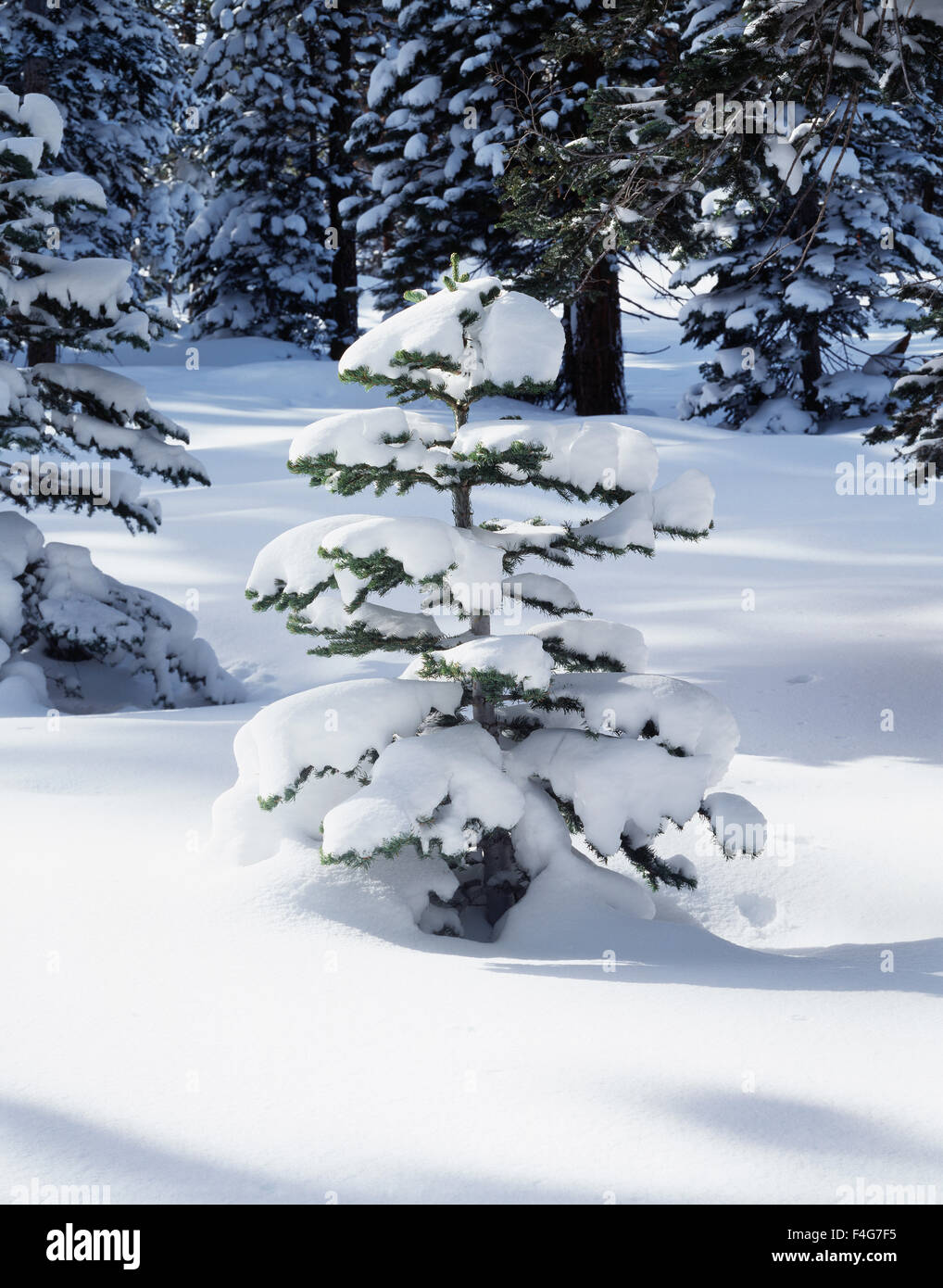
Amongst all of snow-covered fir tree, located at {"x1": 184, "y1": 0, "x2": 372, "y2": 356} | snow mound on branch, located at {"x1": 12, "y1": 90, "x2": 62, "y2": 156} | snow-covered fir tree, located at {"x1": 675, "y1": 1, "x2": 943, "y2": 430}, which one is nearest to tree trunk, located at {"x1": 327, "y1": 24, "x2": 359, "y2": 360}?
snow-covered fir tree, located at {"x1": 184, "y1": 0, "x2": 372, "y2": 356}

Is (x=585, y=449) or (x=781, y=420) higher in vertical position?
(x=781, y=420)

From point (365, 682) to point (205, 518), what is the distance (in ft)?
25.2

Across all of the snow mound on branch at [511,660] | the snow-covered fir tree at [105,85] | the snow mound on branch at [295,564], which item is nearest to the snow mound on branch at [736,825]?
the snow mound on branch at [511,660]

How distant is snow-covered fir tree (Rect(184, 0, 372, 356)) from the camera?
846 inches

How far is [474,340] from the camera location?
13.1 ft

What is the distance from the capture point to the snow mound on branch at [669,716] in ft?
13.7

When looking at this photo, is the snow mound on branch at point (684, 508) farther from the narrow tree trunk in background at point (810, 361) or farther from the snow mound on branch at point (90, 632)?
the narrow tree trunk in background at point (810, 361)

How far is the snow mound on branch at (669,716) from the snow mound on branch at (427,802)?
1.47 ft

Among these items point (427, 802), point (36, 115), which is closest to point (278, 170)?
point (36, 115)

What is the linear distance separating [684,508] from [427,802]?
1269 mm

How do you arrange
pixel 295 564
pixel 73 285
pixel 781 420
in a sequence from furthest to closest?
pixel 781 420 → pixel 73 285 → pixel 295 564

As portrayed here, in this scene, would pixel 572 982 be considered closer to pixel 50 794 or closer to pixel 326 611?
pixel 326 611

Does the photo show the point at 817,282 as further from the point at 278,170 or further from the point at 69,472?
the point at 278,170
